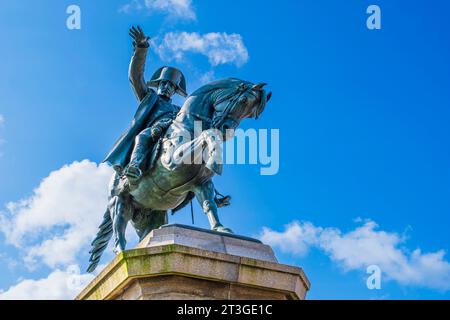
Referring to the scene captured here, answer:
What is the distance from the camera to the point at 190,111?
12164mm

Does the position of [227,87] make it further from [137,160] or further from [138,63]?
[138,63]

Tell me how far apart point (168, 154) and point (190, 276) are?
417 cm

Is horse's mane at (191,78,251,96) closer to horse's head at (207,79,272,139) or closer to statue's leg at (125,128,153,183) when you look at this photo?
horse's head at (207,79,272,139)

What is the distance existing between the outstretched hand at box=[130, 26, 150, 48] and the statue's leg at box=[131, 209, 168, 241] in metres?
2.99

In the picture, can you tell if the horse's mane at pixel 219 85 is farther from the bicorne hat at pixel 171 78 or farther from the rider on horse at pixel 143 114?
the bicorne hat at pixel 171 78

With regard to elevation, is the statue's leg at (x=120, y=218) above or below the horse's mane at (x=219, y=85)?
below

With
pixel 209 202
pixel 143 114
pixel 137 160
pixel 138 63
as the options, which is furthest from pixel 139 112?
pixel 209 202

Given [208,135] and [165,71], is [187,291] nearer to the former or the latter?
[208,135]

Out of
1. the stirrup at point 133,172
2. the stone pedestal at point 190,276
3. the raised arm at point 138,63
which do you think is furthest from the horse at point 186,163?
the stone pedestal at point 190,276

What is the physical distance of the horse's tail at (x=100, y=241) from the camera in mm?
13547

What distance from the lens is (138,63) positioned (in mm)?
13594

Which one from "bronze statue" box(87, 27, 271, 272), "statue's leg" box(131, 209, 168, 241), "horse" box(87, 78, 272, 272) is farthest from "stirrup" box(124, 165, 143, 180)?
"statue's leg" box(131, 209, 168, 241)
